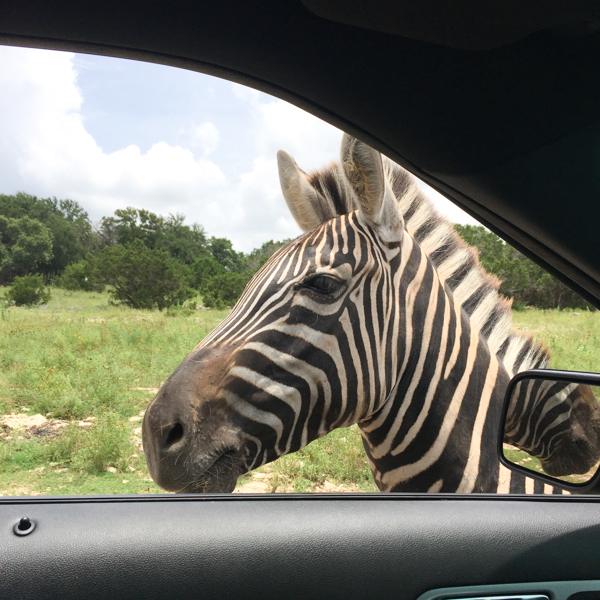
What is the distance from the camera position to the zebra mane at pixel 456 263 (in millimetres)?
1900

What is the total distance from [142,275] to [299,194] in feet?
4.72

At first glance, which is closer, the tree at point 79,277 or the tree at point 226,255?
the tree at point 79,277

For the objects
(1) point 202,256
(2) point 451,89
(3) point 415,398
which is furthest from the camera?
(1) point 202,256

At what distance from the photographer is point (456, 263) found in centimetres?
201

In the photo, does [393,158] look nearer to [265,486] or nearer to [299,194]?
[299,194]

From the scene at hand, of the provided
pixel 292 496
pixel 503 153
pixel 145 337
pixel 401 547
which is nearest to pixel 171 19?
pixel 503 153

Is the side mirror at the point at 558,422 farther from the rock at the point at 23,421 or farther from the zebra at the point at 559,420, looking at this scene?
the rock at the point at 23,421

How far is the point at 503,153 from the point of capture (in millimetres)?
1021

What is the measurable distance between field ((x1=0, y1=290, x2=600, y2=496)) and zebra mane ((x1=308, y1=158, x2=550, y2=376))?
96mm

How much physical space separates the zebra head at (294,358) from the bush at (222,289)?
146 centimetres

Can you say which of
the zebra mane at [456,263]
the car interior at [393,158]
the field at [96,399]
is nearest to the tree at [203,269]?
the field at [96,399]

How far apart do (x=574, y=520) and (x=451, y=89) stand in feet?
3.48

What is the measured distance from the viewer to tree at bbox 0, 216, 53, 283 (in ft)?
6.13

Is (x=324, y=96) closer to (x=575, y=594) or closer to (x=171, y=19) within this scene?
(x=171, y=19)
